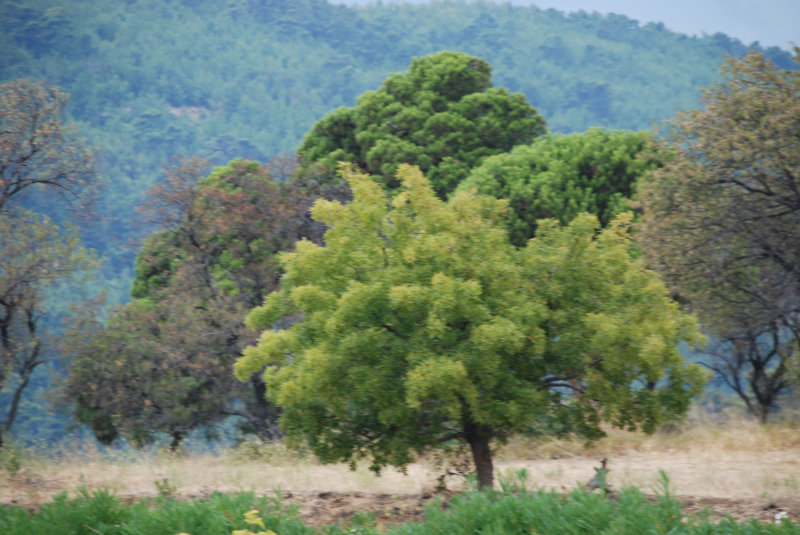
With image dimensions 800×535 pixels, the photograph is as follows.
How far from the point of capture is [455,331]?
293 inches

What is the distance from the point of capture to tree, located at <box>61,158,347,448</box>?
1490 centimetres

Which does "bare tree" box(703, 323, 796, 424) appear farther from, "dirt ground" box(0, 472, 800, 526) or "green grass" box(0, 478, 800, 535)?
"green grass" box(0, 478, 800, 535)

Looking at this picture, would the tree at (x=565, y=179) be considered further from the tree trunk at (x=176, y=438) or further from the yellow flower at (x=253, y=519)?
the yellow flower at (x=253, y=519)

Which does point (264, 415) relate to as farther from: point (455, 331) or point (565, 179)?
point (565, 179)

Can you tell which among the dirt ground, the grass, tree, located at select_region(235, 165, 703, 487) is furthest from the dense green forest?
tree, located at select_region(235, 165, 703, 487)

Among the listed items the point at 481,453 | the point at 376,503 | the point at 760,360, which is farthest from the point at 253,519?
the point at 760,360

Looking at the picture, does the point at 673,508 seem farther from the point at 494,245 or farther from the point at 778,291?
the point at 778,291

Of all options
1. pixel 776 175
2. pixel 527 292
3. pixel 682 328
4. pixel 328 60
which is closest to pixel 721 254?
pixel 776 175

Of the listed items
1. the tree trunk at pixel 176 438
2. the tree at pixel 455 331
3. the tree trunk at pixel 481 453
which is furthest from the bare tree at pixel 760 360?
the tree trunk at pixel 176 438

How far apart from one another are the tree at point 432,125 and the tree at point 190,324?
19.4 feet

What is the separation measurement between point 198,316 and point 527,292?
9238 millimetres

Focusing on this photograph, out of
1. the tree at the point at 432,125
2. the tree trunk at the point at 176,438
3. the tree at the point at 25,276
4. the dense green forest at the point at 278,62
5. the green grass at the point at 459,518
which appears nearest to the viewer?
the green grass at the point at 459,518

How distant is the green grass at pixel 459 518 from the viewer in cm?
566

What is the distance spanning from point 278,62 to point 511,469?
111698 mm
